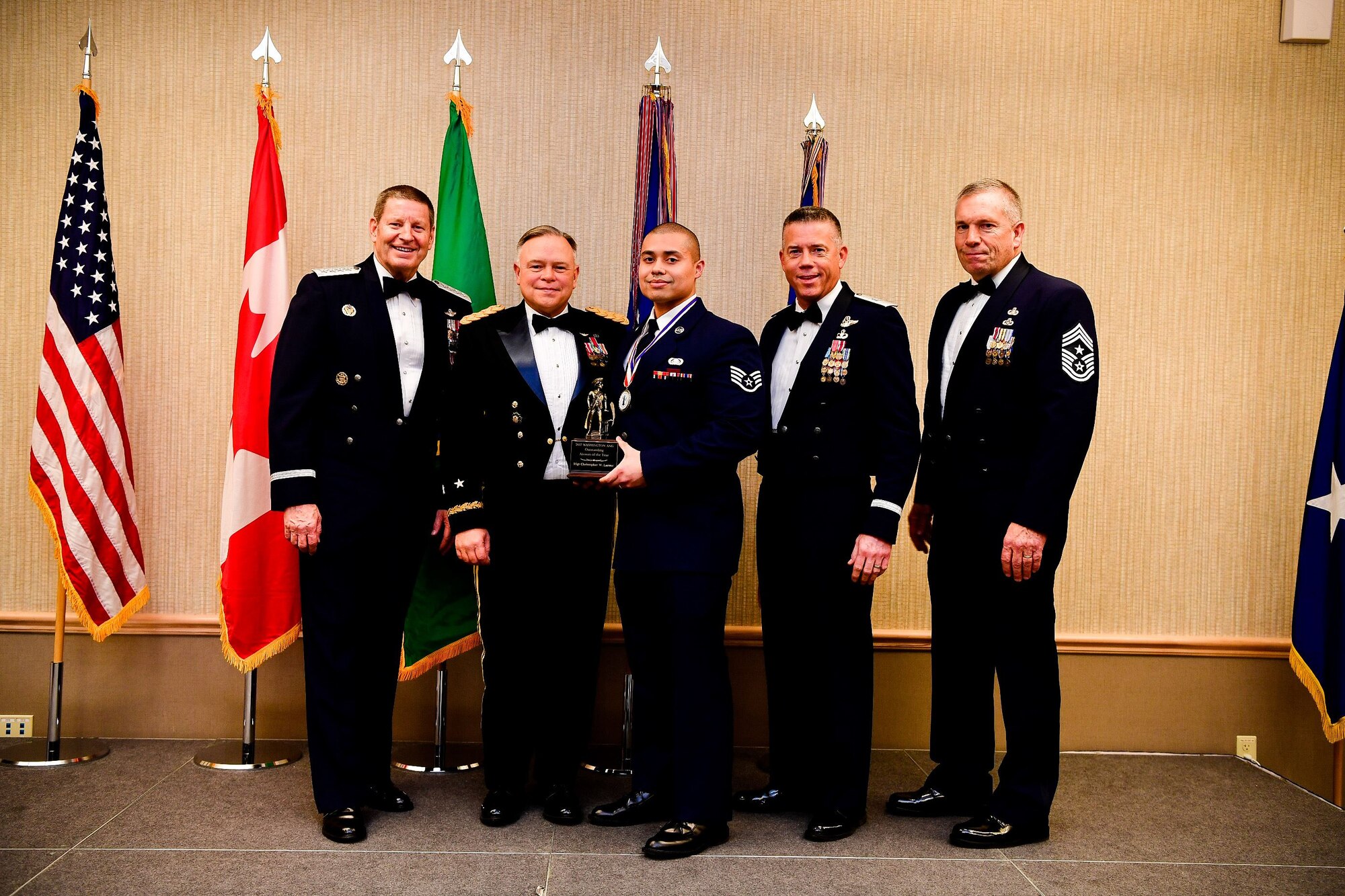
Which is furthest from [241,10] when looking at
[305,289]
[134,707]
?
[134,707]

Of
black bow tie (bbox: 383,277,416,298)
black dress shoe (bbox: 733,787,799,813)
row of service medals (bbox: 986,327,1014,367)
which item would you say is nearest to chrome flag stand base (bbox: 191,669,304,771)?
black bow tie (bbox: 383,277,416,298)

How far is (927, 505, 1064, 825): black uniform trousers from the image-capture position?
2566 millimetres

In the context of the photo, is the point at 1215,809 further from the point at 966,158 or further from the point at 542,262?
the point at 542,262

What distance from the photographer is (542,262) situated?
2.67m

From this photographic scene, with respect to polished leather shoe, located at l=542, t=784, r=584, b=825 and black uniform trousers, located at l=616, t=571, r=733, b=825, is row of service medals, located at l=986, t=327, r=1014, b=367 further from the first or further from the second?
polished leather shoe, located at l=542, t=784, r=584, b=825

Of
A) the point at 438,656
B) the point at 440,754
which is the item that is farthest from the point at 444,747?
the point at 438,656

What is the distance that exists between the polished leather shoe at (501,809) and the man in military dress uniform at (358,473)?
283 mm

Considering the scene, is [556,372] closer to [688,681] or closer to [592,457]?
[592,457]

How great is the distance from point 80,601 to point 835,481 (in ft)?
8.12

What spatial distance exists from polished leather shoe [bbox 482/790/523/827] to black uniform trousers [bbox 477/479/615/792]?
0.08 ft

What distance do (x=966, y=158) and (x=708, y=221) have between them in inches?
39.1

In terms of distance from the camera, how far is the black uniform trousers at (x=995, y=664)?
101 inches

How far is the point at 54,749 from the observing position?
10.4ft

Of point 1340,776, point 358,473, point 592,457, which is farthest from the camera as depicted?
point 1340,776
